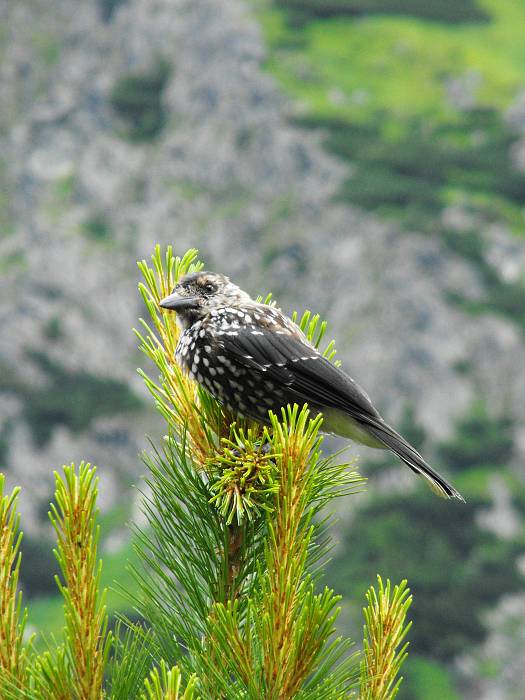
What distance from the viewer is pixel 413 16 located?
49.9 metres

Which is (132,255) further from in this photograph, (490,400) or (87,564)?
(87,564)

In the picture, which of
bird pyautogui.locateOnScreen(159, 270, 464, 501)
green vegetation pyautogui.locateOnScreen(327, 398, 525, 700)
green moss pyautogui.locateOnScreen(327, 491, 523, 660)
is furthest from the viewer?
green moss pyautogui.locateOnScreen(327, 491, 523, 660)

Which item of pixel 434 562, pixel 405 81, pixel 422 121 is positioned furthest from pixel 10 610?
pixel 405 81

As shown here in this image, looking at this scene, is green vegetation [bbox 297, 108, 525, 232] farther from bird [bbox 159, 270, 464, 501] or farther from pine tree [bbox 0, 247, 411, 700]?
pine tree [bbox 0, 247, 411, 700]

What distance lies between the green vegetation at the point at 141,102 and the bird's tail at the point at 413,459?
49118mm

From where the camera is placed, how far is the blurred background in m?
34.6

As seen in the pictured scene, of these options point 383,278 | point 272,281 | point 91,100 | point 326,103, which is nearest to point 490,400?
point 383,278

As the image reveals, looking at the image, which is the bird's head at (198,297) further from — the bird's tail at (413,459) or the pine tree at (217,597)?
the bird's tail at (413,459)

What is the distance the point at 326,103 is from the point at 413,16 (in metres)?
8.98

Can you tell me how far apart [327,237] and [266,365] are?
134 ft

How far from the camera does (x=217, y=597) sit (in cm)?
299

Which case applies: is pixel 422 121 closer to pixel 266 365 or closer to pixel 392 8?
pixel 392 8

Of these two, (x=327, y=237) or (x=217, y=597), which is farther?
(x=327, y=237)

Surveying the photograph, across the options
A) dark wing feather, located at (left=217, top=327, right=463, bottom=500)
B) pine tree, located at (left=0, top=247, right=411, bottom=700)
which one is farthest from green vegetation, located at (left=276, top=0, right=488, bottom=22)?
pine tree, located at (left=0, top=247, right=411, bottom=700)
